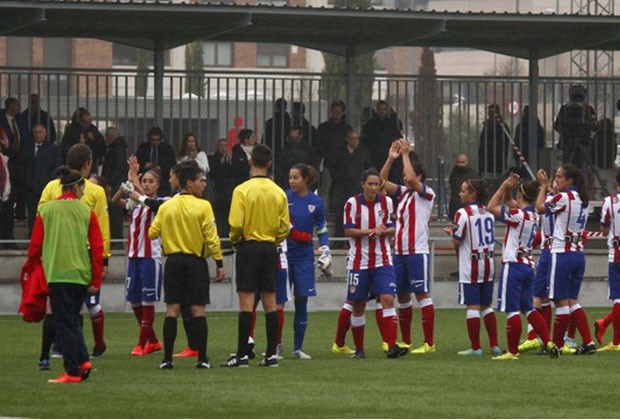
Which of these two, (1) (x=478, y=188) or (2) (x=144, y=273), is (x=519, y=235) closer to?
(1) (x=478, y=188)

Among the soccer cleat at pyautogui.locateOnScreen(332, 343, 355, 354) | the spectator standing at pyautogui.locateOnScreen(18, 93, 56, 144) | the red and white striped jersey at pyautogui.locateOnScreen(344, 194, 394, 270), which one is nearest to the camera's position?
the red and white striped jersey at pyautogui.locateOnScreen(344, 194, 394, 270)

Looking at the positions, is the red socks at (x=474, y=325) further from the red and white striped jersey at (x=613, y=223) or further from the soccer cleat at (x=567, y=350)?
the red and white striped jersey at (x=613, y=223)

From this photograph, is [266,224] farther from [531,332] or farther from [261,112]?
[261,112]

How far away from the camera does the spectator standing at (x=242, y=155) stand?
27.2 m

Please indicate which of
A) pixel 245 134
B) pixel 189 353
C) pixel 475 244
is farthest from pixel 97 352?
pixel 245 134

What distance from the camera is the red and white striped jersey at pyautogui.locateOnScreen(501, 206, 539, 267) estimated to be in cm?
1755

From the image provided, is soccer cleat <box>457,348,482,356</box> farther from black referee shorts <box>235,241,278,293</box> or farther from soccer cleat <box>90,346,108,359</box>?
soccer cleat <box>90,346,108,359</box>

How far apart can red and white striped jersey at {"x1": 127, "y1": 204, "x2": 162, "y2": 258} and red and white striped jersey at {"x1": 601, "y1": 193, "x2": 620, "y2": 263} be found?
4.82m

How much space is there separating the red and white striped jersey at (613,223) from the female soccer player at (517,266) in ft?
3.53

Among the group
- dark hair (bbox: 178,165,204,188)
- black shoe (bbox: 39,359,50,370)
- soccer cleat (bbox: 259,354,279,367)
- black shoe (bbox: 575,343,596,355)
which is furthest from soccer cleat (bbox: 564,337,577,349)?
black shoe (bbox: 39,359,50,370)

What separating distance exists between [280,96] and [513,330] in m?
13.1

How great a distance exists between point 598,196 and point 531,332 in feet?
38.6

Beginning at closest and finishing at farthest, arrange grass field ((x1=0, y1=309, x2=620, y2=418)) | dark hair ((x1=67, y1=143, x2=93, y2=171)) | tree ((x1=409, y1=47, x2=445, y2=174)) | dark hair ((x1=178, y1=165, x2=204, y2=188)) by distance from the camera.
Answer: grass field ((x1=0, y1=309, x2=620, y2=418)) → dark hair ((x1=67, y1=143, x2=93, y2=171)) → dark hair ((x1=178, y1=165, x2=204, y2=188)) → tree ((x1=409, y1=47, x2=445, y2=174))

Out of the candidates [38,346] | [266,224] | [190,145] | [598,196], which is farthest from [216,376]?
[598,196]
